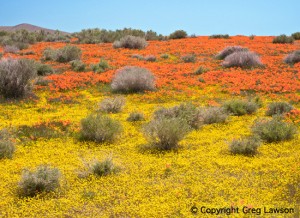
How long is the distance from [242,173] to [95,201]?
11.8ft

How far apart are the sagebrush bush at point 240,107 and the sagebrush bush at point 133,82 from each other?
504 cm

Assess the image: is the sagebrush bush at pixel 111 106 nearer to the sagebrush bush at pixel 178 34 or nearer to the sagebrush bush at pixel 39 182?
the sagebrush bush at pixel 39 182

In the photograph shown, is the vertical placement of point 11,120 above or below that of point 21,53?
below

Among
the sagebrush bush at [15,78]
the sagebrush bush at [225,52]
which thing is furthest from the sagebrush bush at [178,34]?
the sagebrush bush at [15,78]

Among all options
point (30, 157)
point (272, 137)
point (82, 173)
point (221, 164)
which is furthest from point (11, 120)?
point (272, 137)

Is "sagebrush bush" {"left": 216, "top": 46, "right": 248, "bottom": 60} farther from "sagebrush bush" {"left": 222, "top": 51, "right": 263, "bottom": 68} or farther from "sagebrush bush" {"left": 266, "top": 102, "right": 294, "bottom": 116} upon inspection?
"sagebrush bush" {"left": 266, "top": 102, "right": 294, "bottom": 116}

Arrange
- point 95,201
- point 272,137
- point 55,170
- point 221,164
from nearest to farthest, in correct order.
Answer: point 95,201
point 55,170
point 221,164
point 272,137

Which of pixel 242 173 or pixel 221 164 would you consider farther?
pixel 221 164

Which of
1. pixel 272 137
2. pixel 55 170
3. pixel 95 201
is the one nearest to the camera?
pixel 95 201

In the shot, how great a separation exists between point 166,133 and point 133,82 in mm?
8192

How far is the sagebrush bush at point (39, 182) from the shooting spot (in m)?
7.80

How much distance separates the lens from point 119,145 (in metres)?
11.2

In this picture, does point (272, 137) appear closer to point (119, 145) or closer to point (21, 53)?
point (119, 145)

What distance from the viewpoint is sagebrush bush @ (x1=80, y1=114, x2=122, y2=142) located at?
1125 centimetres
